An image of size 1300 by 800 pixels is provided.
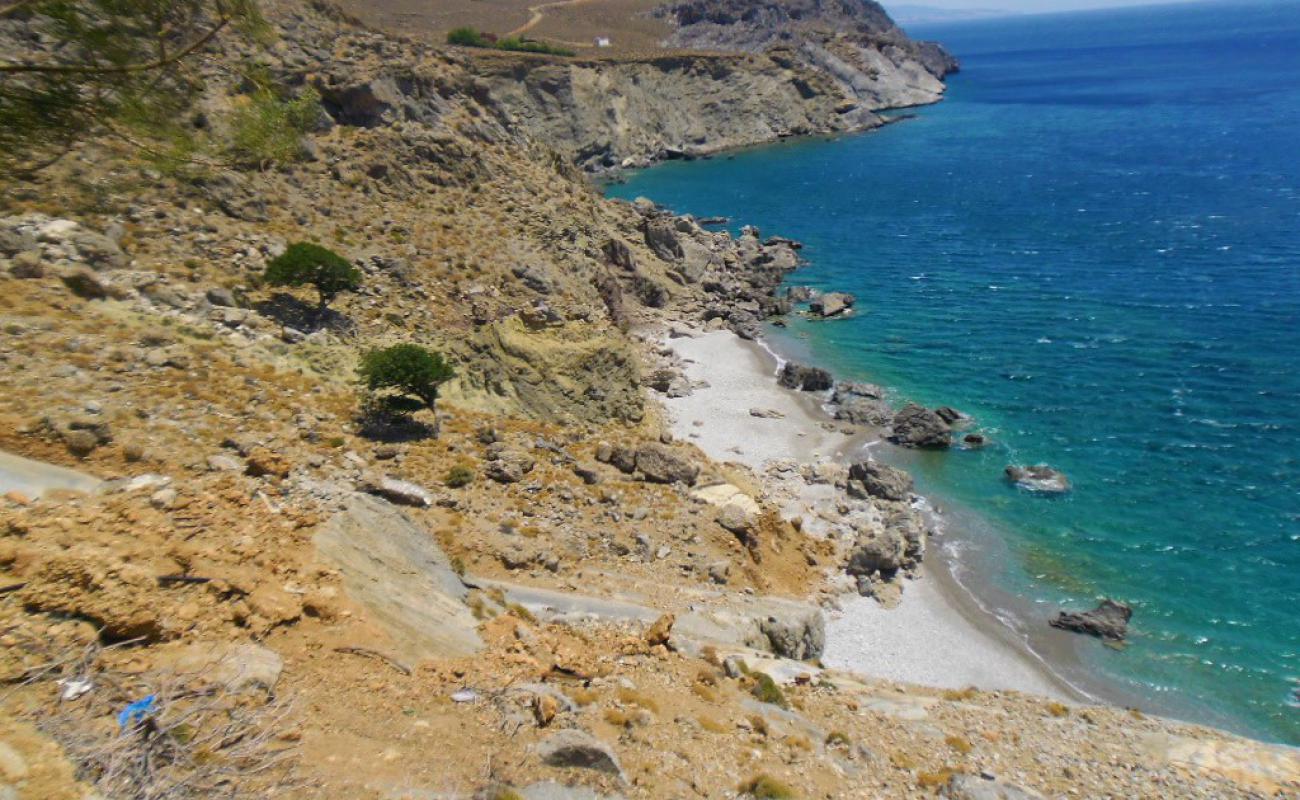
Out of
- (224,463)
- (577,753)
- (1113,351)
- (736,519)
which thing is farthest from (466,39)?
(577,753)

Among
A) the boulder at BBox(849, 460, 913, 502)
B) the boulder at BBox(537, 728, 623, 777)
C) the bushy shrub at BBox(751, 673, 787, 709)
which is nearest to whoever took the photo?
the boulder at BBox(537, 728, 623, 777)

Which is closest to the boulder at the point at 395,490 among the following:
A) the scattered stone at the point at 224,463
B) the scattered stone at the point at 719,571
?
the scattered stone at the point at 224,463

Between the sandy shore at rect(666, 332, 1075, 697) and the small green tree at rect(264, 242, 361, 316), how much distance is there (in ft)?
65.2

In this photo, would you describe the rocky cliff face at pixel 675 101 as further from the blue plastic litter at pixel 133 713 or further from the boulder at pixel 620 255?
the blue plastic litter at pixel 133 713

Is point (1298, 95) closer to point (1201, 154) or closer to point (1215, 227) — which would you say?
point (1201, 154)

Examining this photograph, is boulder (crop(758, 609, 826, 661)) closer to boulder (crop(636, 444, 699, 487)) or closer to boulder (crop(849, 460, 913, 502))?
boulder (crop(636, 444, 699, 487))

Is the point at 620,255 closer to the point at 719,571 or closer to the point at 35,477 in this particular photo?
the point at 719,571

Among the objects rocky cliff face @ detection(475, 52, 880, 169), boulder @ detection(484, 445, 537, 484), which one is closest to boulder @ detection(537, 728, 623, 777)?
boulder @ detection(484, 445, 537, 484)

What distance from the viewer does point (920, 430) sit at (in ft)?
151

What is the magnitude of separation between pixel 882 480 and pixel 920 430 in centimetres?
747

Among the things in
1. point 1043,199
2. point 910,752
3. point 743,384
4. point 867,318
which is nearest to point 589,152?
point 1043,199

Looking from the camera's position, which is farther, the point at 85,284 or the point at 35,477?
the point at 85,284

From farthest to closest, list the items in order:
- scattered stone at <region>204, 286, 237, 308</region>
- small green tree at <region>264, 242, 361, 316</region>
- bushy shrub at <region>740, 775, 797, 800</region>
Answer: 1. small green tree at <region>264, 242, 361, 316</region>
2. scattered stone at <region>204, 286, 237, 308</region>
3. bushy shrub at <region>740, 775, 797, 800</region>

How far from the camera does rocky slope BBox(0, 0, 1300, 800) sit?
1270cm
